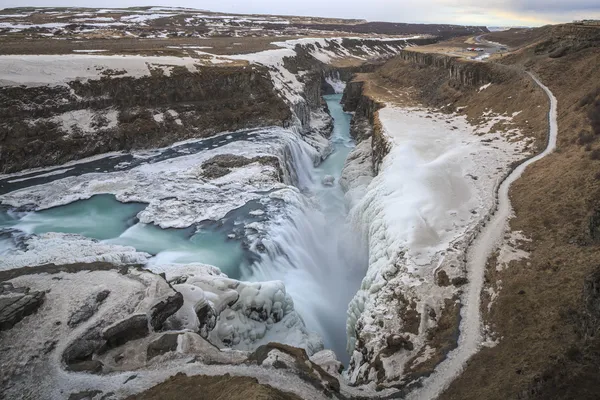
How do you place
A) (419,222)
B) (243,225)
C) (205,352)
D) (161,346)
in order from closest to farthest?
1. (205,352)
2. (161,346)
3. (419,222)
4. (243,225)

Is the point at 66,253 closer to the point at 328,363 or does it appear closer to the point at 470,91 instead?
the point at 328,363

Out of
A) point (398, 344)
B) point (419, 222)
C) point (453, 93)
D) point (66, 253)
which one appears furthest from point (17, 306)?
point (453, 93)

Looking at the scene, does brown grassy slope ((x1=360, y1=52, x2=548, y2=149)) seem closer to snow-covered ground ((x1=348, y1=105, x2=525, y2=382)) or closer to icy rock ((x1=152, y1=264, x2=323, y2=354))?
snow-covered ground ((x1=348, y1=105, x2=525, y2=382))

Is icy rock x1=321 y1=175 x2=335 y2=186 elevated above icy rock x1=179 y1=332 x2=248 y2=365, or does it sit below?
below

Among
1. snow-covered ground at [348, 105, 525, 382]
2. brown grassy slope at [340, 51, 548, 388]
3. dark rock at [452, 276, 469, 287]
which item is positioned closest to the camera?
brown grassy slope at [340, 51, 548, 388]

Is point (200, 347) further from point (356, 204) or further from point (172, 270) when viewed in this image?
point (356, 204)

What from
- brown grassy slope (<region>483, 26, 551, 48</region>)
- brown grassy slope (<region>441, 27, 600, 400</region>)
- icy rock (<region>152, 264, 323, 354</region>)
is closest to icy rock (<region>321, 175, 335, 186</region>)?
brown grassy slope (<region>441, 27, 600, 400</region>)

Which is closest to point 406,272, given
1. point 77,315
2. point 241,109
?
point 77,315

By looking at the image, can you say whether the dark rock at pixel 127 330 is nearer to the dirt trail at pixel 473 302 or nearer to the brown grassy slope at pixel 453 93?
the dirt trail at pixel 473 302
